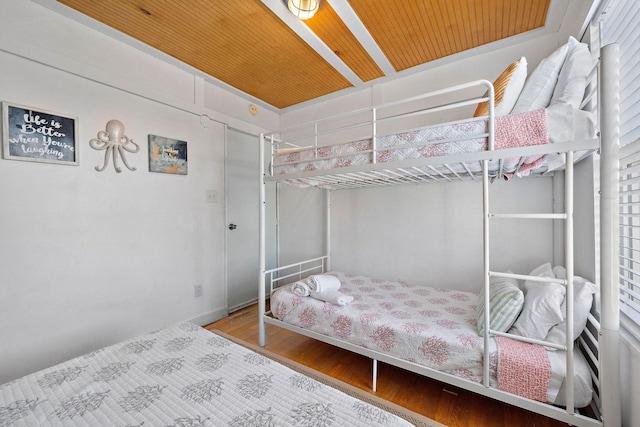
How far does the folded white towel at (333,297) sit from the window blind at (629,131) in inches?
59.5

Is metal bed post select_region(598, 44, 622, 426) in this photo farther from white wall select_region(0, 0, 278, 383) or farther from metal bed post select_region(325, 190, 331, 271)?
white wall select_region(0, 0, 278, 383)

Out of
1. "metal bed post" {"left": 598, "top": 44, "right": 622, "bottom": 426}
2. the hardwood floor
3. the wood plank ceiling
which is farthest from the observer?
the wood plank ceiling

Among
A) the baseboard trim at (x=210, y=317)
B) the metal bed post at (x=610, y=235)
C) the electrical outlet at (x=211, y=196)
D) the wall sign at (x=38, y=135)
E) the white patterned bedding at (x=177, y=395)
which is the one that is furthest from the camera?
the electrical outlet at (x=211, y=196)

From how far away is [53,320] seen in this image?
1.85 m

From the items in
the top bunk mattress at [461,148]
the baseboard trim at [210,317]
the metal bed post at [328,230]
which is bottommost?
the baseboard trim at [210,317]

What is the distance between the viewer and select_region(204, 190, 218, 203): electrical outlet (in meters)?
2.83

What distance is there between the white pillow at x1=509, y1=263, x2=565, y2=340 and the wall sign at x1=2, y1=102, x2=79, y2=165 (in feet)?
10.4

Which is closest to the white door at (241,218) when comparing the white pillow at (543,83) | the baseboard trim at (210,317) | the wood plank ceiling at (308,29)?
the baseboard trim at (210,317)

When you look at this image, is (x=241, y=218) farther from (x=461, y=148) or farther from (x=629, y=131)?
(x=629, y=131)

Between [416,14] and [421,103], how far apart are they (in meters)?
0.87

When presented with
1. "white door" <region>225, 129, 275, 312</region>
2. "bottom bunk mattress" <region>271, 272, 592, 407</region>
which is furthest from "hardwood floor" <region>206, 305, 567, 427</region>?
"white door" <region>225, 129, 275, 312</region>

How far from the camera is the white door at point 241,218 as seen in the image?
10.1ft

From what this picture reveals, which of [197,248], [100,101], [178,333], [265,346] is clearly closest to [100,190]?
[100,101]

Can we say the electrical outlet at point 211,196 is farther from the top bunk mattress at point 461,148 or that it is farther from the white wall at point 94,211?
the top bunk mattress at point 461,148
